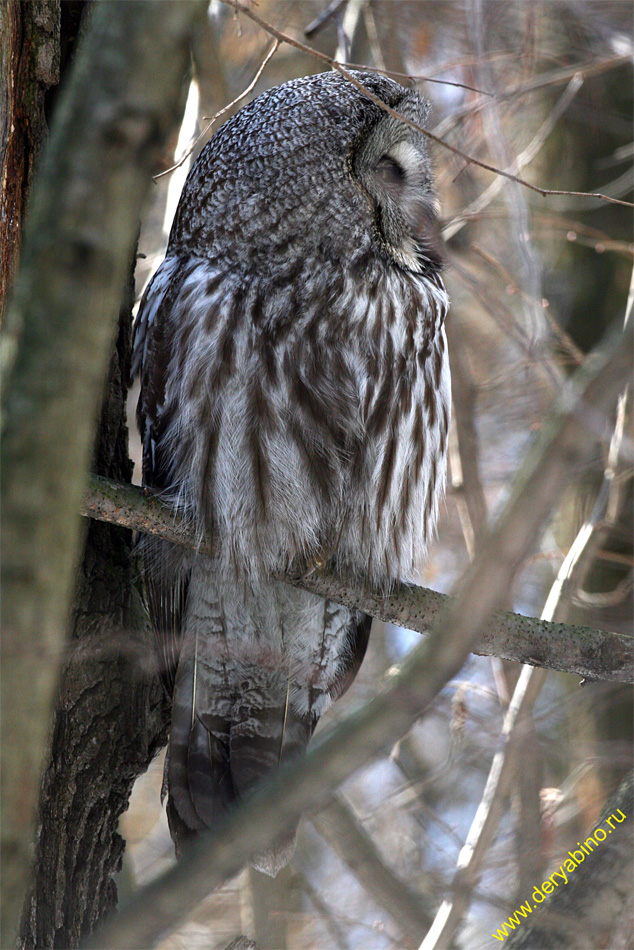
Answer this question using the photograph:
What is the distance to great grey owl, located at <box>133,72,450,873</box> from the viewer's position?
2.32 meters

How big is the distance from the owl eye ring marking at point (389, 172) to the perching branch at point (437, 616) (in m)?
1.04

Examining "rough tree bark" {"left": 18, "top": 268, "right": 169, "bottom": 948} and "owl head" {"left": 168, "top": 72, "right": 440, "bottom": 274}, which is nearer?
"rough tree bark" {"left": 18, "top": 268, "right": 169, "bottom": 948}

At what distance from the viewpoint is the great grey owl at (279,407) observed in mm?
2324

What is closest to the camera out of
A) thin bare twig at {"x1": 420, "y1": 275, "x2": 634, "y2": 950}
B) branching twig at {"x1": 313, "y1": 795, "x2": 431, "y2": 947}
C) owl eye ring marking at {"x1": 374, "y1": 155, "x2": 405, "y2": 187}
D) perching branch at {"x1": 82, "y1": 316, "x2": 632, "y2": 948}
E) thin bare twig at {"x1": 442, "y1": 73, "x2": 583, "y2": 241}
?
perching branch at {"x1": 82, "y1": 316, "x2": 632, "y2": 948}

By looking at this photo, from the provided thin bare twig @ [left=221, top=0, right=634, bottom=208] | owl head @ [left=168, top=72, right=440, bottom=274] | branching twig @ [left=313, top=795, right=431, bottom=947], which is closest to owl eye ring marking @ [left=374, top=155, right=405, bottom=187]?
owl head @ [left=168, top=72, right=440, bottom=274]

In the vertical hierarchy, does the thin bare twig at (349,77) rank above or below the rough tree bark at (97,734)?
above

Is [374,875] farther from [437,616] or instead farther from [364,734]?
[364,734]

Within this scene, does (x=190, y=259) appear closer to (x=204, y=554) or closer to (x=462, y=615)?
(x=204, y=554)

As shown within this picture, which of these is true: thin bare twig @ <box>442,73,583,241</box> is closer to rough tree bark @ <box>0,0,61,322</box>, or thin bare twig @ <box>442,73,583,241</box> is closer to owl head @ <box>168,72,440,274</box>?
owl head @ <box>168,72,440,274</box>

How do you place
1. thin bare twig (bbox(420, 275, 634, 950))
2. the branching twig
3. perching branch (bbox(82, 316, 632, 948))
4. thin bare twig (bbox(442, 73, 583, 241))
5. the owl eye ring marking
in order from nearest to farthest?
perching branch (bbox(82, 316, 632, 948)) < thin bare twig (bbox(420, 275, 634, 950)) < the owl eye ring marking < the branching twig < thin bare twig (bbox(442, 73, 583, 241))

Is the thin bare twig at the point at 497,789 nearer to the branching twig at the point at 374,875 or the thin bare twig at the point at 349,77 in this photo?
the branching twig at the point at 374,875

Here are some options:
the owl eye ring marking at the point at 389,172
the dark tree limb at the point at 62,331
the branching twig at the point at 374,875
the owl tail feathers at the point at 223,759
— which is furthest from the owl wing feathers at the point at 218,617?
the dark tree limb at the point at 62,331

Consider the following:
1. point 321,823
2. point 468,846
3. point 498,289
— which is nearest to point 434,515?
point 468,846

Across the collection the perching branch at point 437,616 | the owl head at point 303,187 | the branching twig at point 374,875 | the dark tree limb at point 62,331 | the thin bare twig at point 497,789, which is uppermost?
the owl head at point 303,187
